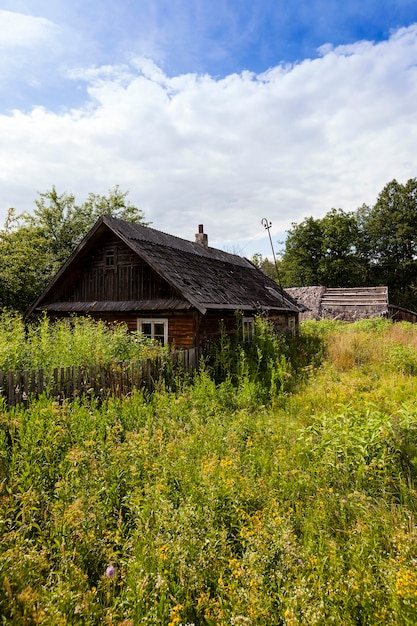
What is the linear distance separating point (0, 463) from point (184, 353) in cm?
513

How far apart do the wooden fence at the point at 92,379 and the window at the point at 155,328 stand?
308 centimetres

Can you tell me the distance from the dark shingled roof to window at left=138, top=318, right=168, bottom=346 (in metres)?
0.74

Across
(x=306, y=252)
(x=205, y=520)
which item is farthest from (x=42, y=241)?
(x=306, y=252)

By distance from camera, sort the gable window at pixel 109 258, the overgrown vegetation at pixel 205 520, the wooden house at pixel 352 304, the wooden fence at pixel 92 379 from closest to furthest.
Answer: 1. the overgrown vegetation at pixel 205 520
2. the wooden fence at pixel 92 379
3. the gable window at pixel 109 258
4. the wooden house at pixel 352 304

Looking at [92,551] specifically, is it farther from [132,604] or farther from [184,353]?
[184,353]

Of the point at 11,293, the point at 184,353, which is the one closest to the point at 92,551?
the point at 184,353

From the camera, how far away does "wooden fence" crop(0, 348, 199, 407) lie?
18.5 feet

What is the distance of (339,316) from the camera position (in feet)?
95.5

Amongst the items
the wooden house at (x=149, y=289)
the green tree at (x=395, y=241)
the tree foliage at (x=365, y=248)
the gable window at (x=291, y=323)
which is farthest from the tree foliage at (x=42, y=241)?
the green tree at (x=395, y=241)

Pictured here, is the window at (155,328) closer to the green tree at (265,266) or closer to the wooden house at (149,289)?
the wooden house at (149,289)

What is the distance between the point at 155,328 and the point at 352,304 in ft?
72.8

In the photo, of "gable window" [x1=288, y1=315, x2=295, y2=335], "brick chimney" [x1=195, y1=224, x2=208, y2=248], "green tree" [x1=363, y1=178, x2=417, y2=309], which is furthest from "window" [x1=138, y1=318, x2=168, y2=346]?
"green tree" [x1=363, y1=178, x2=417, y2=309]

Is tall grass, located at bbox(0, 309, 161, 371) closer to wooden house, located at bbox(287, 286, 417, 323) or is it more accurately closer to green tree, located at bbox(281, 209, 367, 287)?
wooden house, located at bbox(287, 286, 417, 323)

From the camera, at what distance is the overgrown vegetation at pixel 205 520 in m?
2.41
